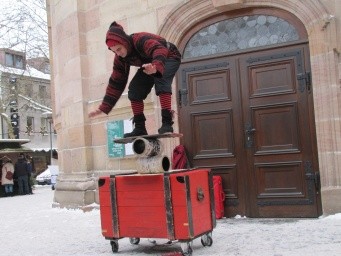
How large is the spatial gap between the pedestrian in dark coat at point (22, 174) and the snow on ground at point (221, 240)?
11365mm

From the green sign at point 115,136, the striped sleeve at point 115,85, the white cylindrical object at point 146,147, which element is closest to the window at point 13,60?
the green sign at point 115,136

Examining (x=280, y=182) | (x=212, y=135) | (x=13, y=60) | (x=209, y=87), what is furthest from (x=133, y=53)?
(x=13, y=60)

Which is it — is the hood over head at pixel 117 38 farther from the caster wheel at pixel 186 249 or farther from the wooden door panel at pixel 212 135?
the wooden door panel at pixel 212 135

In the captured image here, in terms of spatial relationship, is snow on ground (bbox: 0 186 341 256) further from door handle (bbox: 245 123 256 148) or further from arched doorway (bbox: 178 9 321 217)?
door handle (bbox: 245 123 256 148)

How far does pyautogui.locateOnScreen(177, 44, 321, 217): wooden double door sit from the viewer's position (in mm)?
A: 6676

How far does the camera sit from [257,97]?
6.95m

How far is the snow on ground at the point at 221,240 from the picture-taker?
15.5 feet

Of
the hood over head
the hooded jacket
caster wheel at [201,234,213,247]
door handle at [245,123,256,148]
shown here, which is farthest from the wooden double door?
the hood over head

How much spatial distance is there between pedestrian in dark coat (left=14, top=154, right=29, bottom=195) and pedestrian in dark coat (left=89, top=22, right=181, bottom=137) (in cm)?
1415

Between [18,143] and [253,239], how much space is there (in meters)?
16.3

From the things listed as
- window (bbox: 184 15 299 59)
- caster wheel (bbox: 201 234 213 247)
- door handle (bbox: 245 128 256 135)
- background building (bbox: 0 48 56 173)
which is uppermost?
background building (bbox: 0 48 56 173)

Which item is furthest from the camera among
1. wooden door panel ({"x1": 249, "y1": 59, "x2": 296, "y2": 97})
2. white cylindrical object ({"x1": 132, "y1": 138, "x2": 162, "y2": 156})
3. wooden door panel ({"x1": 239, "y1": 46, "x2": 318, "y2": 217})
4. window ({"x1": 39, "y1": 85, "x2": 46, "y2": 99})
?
window ({"x1": 39, "y1": 85, "x2": 46, "y2": 99})

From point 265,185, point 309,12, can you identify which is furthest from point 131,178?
point 309,12

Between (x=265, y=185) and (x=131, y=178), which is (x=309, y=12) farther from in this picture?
(x=131, y=178)
